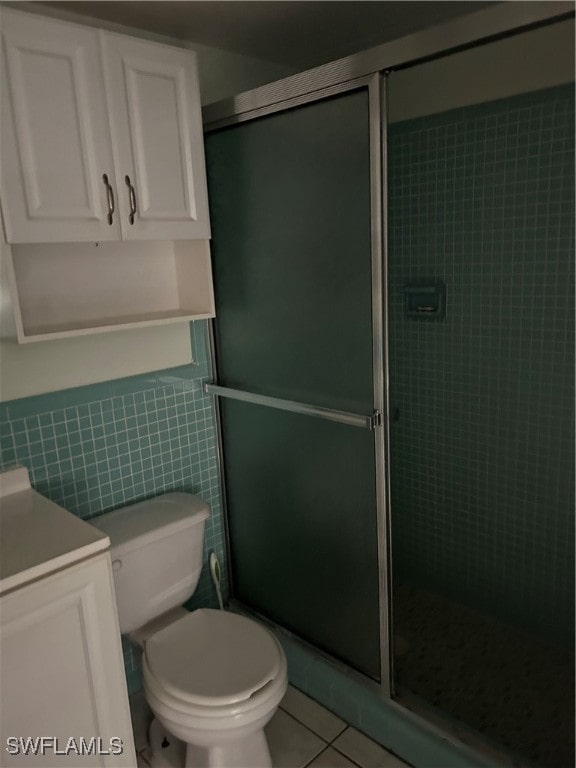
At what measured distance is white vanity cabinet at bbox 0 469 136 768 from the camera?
47.1 inches

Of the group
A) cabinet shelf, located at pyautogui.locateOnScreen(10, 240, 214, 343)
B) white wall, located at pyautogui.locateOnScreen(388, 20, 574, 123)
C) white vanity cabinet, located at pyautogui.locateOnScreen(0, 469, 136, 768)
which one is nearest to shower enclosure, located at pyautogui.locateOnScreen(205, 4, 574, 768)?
white wall, located at pyautogui.locateOnScreen(388, 20, 574, 123)

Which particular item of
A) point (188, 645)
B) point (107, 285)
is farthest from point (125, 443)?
point (188, 645)

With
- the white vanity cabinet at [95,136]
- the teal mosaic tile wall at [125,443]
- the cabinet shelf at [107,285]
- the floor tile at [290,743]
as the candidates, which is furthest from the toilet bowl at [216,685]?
the white vanity cabinet at [95,136]

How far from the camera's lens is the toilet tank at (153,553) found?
1.66 metres

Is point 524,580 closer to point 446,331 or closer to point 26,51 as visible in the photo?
point 446,331

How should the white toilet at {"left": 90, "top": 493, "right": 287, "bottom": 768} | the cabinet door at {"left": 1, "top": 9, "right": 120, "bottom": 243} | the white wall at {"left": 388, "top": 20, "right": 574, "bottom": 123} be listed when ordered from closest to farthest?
the white wall at {"left": 388, "top": 20, "right": 574, "bottom": 123}
the cabinet door at {"left": 1, "top": 9, "right": 120, "bottom": 243}
the white toilet at {"left": 90, "top": 493, "right": 287, "bottom": 768}

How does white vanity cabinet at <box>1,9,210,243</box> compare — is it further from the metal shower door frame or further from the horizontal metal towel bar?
the horizontal metal towel bar

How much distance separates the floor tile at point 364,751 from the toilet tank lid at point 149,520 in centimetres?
80

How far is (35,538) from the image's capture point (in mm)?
1318

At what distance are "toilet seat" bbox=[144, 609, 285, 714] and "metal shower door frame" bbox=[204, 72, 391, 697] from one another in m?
0.35

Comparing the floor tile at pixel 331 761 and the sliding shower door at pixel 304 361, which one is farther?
the floor tile at pixel 331 761

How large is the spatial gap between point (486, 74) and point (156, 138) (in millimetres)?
866

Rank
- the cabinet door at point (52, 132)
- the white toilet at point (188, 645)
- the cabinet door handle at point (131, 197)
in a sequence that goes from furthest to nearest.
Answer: the cabinet door handle at point (131, 197)
the white toilet at point (188, 645)
the cabinet door at point (52, 132)

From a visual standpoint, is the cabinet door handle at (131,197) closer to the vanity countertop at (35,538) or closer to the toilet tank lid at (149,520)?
the vanity countertop at (35,538)
